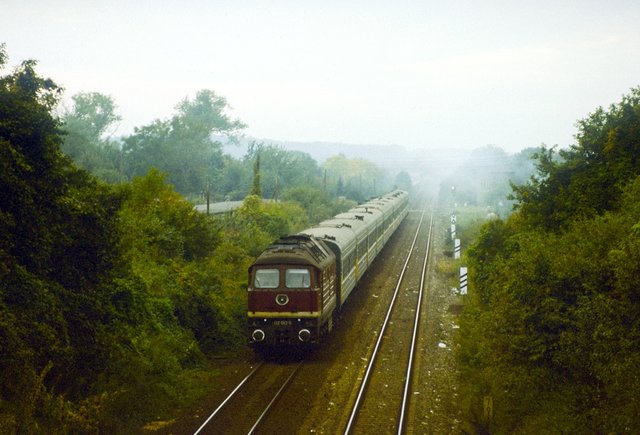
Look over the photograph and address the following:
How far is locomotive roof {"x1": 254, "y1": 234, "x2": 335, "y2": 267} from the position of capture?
17.1 meters

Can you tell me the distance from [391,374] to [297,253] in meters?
4.38

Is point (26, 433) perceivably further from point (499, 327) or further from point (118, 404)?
point (499, 327)

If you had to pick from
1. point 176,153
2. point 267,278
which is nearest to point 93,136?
point 176,153

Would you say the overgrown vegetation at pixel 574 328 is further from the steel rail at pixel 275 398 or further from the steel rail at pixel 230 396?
the steel rail at pixel 230 396

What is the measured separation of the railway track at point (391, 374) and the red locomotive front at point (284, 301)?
2.28 m

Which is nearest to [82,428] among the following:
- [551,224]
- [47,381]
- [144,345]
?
[47,381]

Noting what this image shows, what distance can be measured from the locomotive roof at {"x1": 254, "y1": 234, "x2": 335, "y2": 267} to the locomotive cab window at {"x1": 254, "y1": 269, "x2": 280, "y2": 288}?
292 mm

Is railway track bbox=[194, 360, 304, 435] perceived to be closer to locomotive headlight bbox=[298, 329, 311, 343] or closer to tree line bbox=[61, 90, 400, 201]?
locomotive headlight bbox=[298, 329, 311, 343]

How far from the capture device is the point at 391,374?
16.3m

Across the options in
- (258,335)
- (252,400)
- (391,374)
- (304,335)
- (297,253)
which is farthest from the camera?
(297,253)

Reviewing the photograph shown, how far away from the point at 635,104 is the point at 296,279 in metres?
11.4

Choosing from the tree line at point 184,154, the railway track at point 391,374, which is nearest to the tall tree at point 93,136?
the tree line at point 184,154

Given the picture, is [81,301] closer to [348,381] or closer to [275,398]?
[275,398]

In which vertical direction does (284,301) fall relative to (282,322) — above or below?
above
